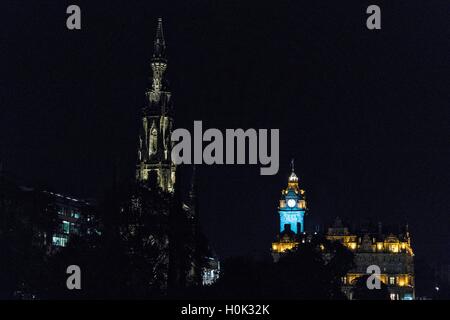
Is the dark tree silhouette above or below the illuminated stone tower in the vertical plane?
below

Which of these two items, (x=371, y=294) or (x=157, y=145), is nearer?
(x=371, y=294)

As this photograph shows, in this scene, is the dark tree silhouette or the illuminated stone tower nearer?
the dark tree silhouette

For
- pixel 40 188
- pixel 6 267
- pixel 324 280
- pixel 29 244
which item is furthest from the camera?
pixel 40 188

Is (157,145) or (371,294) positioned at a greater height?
(157,145)

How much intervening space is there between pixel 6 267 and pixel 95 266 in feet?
40.4

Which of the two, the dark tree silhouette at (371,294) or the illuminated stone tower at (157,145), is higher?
the illuminated stone tower at (157,145)

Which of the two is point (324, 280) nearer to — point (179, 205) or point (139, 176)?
point (179, 205)

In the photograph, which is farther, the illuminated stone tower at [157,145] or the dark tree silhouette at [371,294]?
the illuminated stone tower at [157,145]
